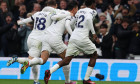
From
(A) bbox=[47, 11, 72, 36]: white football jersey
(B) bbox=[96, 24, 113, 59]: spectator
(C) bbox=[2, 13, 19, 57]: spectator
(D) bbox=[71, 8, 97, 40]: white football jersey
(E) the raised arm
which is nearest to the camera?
(D) bbox=[71, 8, 97, 40]: white football jersey

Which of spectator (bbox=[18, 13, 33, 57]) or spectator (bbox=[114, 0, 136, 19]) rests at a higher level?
spectator (bbox=[114, 0, 136, 19])

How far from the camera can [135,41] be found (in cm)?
1527

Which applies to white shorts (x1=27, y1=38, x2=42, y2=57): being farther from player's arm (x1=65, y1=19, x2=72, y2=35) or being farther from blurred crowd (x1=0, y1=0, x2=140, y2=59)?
blurred crowd (x1=0, y1=0, x2=140, y2=59)

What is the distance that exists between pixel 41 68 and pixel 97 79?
197 cm

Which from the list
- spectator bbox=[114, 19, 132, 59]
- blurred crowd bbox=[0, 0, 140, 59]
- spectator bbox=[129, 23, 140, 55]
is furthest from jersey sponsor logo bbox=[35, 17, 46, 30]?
spectator bbox=[129, 23, 140, 55]

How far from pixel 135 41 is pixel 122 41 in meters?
0.45

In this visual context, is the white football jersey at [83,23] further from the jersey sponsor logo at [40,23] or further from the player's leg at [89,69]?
the jersey sponsor logo at [40,23]

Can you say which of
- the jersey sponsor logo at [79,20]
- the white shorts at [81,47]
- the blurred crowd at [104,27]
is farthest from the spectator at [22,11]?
the white shorts at [81,47]

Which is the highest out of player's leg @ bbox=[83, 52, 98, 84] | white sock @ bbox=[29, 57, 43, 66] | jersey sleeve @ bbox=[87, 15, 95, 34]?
jersey sleeve @ bbox=[87, 15, 95, 34]

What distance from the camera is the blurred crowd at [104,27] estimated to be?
50.1ft

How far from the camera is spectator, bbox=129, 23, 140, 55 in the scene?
15.3 metres

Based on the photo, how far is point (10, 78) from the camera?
15.1 metres

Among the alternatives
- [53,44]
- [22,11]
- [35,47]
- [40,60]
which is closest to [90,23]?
[53,44]

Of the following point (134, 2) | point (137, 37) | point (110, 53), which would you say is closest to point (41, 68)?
point (110, 53)
